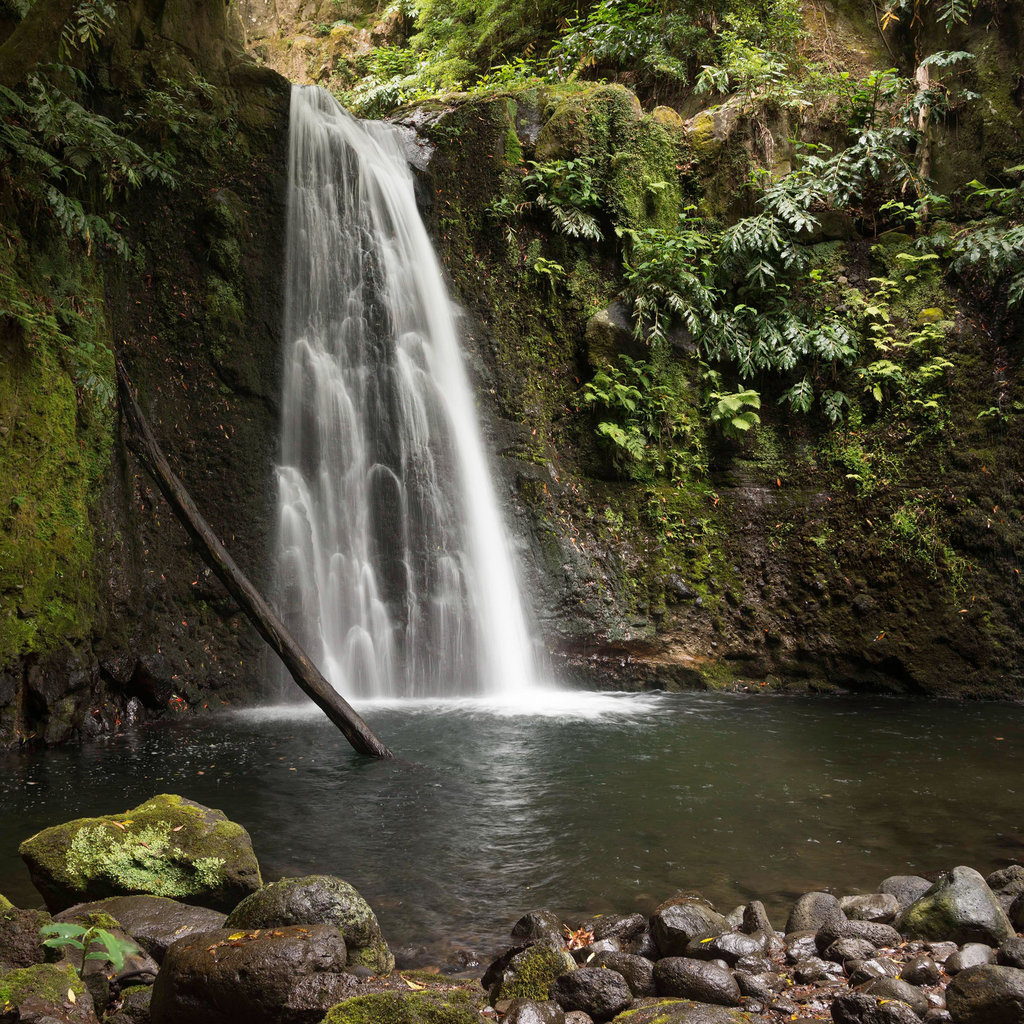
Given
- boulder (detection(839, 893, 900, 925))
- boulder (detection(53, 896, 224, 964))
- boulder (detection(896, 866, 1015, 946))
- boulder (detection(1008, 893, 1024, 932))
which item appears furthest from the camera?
boulder (detection(839, 893, 900, 925))

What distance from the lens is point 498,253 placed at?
1073 cm

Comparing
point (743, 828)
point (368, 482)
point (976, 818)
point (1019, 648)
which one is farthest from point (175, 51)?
point (1019, 648)

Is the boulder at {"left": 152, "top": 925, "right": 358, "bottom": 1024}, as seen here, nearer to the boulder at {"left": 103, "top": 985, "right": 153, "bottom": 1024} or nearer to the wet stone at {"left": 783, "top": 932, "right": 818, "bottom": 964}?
the boulder at {"left": 103, "top": 985, "right": 153, "bottom": 1024}

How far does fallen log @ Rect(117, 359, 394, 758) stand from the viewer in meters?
5.97

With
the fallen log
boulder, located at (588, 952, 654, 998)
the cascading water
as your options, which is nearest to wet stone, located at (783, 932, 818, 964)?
boulder, located at (588, 952, 654, 998)

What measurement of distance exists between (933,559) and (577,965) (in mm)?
7609

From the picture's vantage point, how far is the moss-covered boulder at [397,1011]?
2176 mm

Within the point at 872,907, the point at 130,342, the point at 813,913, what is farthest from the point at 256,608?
the point at 872,907

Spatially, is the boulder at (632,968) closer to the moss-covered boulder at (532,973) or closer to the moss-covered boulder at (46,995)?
the moss-covered boulder at (532,973)

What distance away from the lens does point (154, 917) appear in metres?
2.95

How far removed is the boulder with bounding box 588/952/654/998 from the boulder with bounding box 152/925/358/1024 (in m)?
0.97

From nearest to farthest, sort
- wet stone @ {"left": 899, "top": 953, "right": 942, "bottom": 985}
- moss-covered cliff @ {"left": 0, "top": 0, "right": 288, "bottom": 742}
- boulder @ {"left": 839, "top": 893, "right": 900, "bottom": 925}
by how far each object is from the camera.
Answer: wet stone @ {"left": 899, "top": 953, "right": 942, "bottom": 985} → boulder @ {"left": 839, "top": 893, "right": 900, "bottom": 925} → moss-covered cliff @ {"left": 0, "top": 0, "right": 288, "bottom": 742}

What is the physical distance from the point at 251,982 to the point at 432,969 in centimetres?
93

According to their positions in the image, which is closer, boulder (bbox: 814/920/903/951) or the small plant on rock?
the small plant on rock
